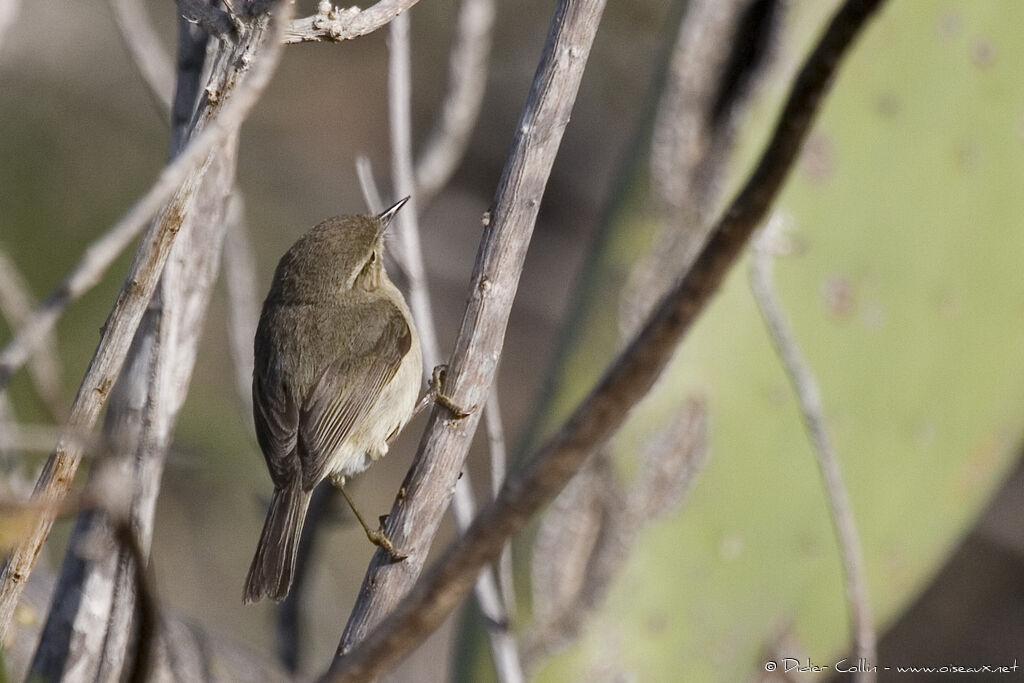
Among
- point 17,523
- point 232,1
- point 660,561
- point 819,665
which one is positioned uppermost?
point 232,1

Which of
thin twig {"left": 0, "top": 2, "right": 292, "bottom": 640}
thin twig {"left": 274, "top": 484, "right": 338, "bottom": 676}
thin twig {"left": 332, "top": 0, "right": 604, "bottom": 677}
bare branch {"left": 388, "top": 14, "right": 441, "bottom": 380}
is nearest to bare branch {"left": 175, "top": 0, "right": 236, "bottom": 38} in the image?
thin twig {"left": 0, "top": 2, "right": 292, "bottom": 640}

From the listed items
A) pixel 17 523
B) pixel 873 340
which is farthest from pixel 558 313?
pixel 17 523

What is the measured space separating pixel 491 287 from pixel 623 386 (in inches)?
37.2

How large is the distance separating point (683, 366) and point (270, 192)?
17.1ft

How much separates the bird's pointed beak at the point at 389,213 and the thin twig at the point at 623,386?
153 cm

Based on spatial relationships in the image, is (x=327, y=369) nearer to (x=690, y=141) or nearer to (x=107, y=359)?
(x=690, y=141)

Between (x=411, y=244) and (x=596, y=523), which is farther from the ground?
(x=411, y=244)

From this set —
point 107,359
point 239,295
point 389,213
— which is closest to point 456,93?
point 389,213

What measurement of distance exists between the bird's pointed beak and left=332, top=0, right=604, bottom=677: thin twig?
0.65m

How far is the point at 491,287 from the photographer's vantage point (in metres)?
1.81

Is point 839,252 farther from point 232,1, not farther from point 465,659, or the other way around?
point 232,1

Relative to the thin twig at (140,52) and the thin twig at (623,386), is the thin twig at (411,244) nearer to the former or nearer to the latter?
the thin twig at (140,52)

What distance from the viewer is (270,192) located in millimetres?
7301

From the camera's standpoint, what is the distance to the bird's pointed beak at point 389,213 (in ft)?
8.27
